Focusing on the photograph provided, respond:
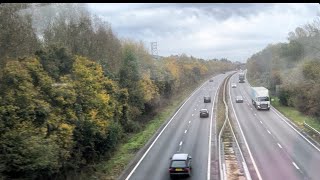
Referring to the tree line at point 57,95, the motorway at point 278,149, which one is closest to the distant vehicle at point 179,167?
the motorway at point 278,149

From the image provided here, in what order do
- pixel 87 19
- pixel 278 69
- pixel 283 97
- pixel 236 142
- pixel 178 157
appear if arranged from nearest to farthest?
pixel 178 157 → pixel 236 142 → pixel 87 19 → pixel 283 97 → pixel 278 69

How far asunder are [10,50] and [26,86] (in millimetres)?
4583

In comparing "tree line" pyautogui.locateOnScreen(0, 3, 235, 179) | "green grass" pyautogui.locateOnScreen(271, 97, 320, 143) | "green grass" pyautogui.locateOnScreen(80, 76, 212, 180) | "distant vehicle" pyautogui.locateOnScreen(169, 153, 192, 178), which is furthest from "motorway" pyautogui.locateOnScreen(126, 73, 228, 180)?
"green grass" pyautogui.locateOnScreen(271, 97, 320, 143)

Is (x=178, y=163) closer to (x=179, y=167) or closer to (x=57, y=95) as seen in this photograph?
(x=179, y=167)

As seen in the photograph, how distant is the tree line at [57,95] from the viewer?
21.5m

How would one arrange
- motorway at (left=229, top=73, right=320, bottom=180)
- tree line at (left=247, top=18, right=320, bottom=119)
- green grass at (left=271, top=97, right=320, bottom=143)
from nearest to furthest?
motorway at (left=229, top=73, right=320, bottom=180) → green grass at (left=271, top=97, right=320, bottom=143) → tree line at (left=247, top=18, right=320, bottom=119)

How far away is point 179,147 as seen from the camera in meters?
36.6

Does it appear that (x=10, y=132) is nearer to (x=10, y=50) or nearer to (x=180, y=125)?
(x=10, y=50)

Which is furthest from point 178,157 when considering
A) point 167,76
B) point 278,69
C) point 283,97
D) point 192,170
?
point 278,69

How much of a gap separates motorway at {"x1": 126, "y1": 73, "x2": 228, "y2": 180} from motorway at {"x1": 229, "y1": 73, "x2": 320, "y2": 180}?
11.6 feet

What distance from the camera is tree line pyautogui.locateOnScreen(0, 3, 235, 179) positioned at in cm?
2150

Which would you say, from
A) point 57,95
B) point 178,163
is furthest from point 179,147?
point 57,95

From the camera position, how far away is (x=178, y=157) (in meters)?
27.4

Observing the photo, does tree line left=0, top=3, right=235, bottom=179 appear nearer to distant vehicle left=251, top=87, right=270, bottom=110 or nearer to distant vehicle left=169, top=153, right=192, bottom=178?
distant vehicle left=169, top=153, right=192, bottom=178
